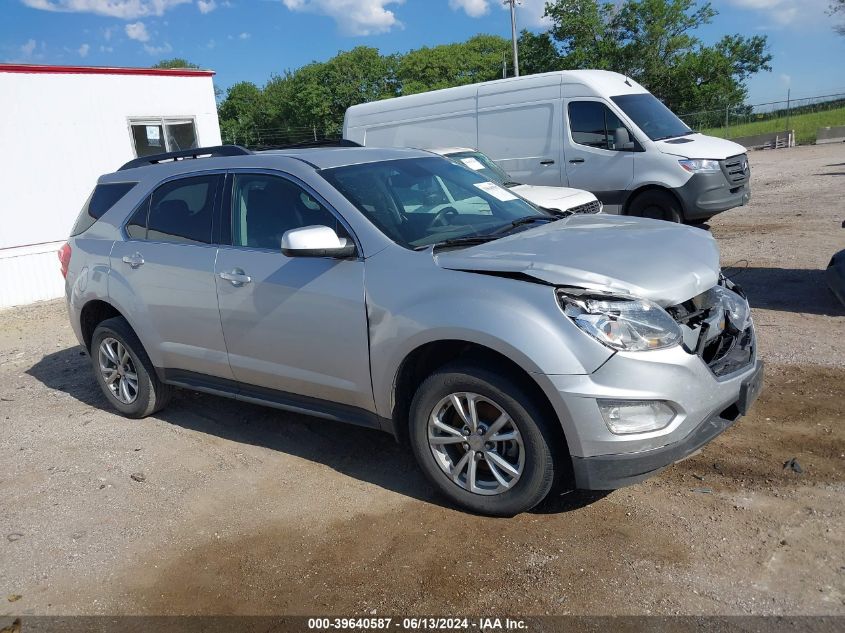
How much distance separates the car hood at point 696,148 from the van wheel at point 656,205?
1.87 ft

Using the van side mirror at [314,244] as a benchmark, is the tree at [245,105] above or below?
above

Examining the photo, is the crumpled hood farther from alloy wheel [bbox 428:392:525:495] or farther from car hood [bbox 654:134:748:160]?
alloy wheel [bbox 428:392:525:495]

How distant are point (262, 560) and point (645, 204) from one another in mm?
8411

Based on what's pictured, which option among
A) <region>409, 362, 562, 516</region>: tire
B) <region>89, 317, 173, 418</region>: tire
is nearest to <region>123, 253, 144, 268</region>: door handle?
<region>89, 317, 173, 418</region>: tire

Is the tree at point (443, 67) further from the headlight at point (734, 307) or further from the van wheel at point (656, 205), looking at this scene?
the headlight at point (734, 307)

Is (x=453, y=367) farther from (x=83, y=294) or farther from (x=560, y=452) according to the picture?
(x=83, y=294)

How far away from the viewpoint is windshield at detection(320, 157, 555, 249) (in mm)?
4230

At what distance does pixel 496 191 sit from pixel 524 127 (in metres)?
6.72

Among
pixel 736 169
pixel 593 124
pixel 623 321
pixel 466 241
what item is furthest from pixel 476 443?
pixel 736 169

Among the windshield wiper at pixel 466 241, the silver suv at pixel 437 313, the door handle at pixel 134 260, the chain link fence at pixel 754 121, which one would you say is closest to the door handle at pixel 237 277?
the silver suv at pixel 437 313

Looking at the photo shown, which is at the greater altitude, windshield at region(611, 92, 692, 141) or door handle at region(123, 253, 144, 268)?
windshield at region(611, 92, 692, 141)

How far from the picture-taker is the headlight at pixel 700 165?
10.1m

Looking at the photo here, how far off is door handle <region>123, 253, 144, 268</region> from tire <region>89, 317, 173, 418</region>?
1.58ft

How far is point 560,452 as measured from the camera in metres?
3.51
